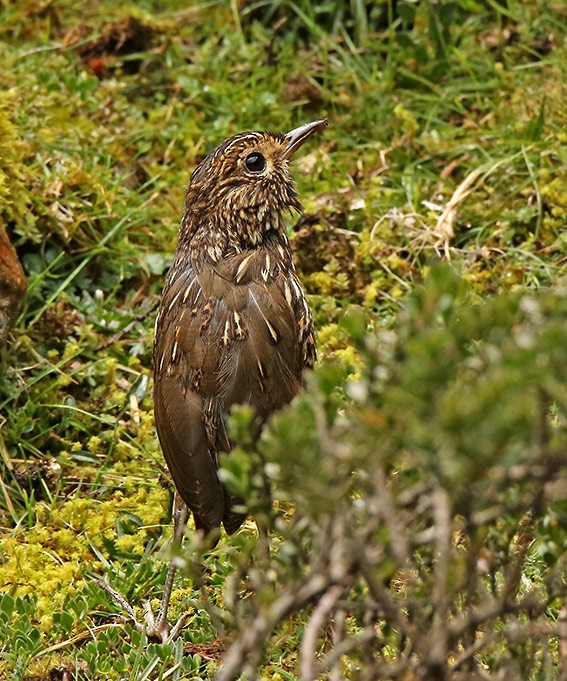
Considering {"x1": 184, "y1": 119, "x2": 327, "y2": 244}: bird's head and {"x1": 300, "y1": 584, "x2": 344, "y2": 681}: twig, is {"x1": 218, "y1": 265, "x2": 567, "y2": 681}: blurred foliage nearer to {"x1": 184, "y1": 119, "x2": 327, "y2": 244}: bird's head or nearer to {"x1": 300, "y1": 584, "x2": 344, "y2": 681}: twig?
{"x1": 300, "y1": 584, "x2": 344, "y2": 681}: twig

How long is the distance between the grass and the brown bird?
0.50m

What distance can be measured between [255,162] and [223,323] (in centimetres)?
87

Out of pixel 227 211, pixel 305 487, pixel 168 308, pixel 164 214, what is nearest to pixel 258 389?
pixel 168 308

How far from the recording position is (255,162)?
15.8 feet

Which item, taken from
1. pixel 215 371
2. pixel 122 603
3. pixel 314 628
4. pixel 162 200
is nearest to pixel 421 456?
pixel 314 628

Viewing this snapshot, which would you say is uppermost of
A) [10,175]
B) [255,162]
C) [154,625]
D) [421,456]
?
[421,456]

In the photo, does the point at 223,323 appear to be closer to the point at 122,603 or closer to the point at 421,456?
the point at 122,603

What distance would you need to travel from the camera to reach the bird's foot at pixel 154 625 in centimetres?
432

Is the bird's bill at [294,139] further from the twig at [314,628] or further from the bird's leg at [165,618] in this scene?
the twig at [314,628]

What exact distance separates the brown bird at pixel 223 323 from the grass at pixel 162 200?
19.6 inches

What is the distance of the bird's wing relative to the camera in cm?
417

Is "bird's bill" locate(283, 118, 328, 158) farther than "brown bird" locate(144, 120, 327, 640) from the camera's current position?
Yes

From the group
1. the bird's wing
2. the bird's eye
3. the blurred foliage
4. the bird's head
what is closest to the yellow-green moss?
the bird's wing

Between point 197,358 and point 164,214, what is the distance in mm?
2546
